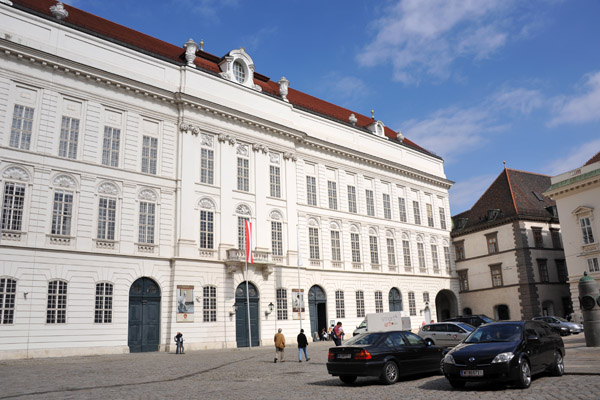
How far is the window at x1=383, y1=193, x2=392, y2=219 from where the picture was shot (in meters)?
47.2

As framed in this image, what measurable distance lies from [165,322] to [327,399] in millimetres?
21757

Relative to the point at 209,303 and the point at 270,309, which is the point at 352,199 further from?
the point at 209,303

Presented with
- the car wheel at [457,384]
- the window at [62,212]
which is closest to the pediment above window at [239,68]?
the window at [62,212]

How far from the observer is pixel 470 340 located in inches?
502

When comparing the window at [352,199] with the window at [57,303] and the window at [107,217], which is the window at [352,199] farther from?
the window at [57,303]

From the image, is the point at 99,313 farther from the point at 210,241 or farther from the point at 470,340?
the point at 470,340

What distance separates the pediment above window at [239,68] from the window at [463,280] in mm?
29317

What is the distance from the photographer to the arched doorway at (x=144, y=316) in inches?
1156

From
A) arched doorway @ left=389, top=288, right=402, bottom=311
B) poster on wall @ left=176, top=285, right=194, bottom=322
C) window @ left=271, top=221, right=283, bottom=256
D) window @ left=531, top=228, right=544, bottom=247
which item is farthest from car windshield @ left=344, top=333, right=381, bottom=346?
window @ left=531, top=228, right=544, bottom=247

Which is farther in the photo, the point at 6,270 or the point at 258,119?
the point at 258,119

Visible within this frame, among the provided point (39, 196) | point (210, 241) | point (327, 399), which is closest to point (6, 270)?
point (39, 196)

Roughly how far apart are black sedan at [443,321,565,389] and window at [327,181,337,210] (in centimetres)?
2968

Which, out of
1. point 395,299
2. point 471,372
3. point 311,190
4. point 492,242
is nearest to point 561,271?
point 492,242

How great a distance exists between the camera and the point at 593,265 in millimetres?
38156
